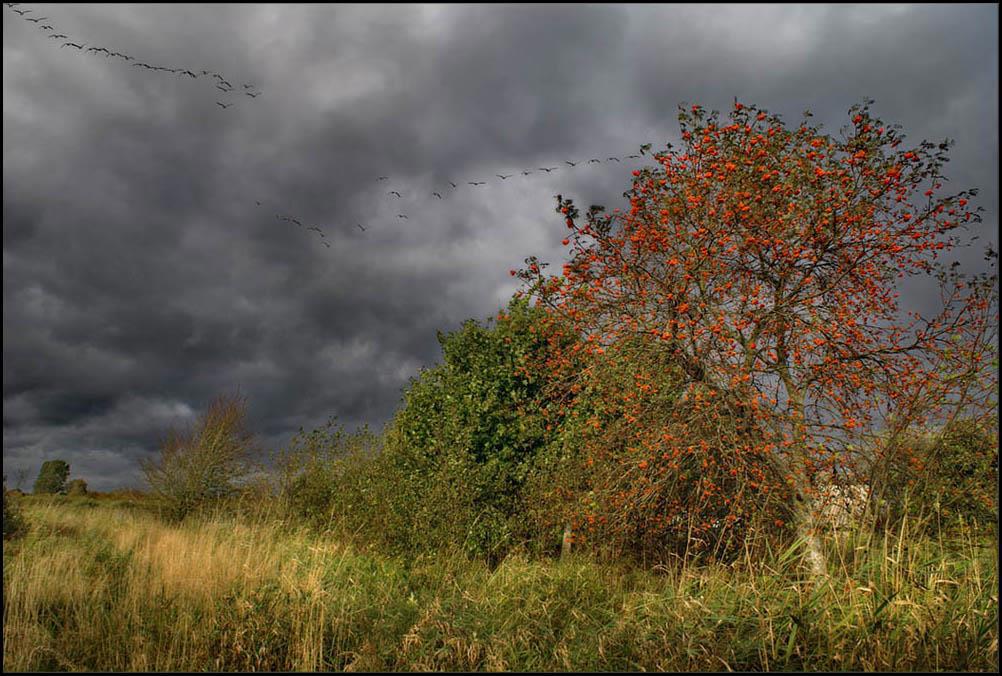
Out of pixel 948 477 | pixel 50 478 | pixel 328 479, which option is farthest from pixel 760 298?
pixel 50 478

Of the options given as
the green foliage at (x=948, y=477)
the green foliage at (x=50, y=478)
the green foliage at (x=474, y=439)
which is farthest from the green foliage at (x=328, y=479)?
the green foliage at (x=50, y=478)

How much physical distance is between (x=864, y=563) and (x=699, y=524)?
2.43 meters

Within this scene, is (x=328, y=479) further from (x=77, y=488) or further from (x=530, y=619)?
(x=77, y=488)

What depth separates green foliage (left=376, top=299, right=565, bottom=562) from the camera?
31.5 ft

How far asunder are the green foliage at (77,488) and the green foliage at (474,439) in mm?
22590

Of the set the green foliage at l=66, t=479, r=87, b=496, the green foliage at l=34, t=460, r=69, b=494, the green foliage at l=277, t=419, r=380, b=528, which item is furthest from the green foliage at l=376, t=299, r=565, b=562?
the green foliage at l=66, t=479, r=87, b=496

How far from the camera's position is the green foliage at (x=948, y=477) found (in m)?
5.73

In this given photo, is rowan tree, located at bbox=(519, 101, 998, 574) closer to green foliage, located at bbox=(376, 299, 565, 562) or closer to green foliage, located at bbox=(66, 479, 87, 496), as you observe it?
green foliage, located at bbox=(376, 299, 565, 562)

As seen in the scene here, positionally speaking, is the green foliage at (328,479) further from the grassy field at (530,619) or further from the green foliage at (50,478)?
the green foliage at (50,478)

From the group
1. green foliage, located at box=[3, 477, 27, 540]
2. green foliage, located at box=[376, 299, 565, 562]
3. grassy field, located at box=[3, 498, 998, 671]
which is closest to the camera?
grassy field, located at box=[3, 498, 998, 671]

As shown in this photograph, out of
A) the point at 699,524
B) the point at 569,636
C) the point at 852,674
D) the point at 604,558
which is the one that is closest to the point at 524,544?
the point at 604,558

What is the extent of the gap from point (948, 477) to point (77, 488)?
107 feet

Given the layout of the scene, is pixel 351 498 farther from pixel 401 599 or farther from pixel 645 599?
pixel 645 599

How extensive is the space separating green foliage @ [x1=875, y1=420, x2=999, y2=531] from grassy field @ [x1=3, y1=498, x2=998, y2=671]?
329 millimetres
